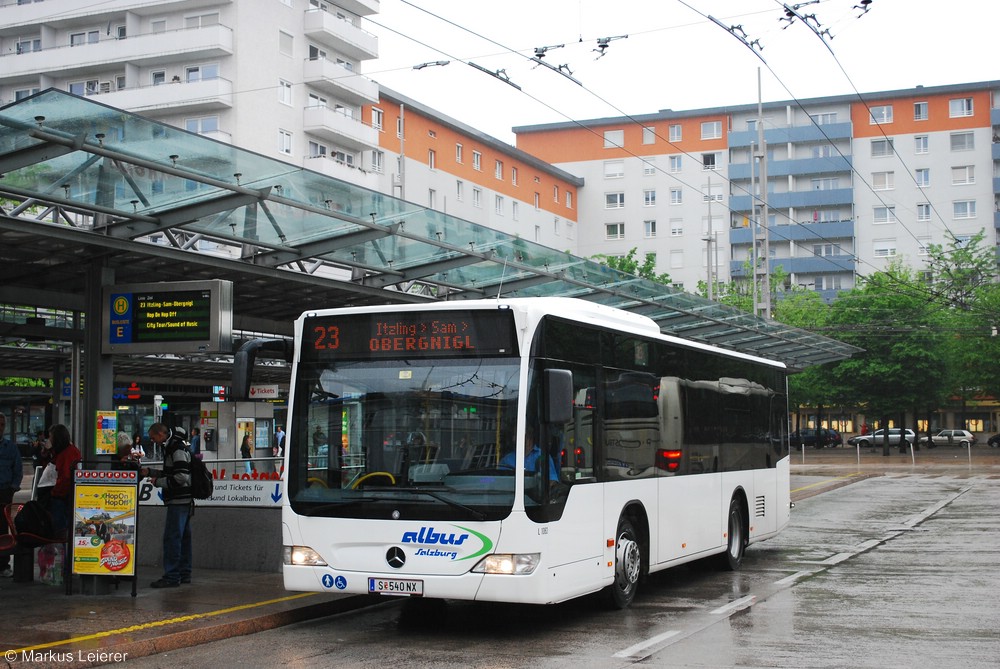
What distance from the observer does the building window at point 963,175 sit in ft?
294

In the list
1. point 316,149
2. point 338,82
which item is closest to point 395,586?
point 316,149

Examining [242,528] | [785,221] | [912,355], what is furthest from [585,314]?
[785,221]

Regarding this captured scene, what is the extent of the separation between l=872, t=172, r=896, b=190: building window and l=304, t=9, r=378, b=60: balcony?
1794 inches

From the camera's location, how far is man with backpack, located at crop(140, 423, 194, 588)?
12164 millimetres

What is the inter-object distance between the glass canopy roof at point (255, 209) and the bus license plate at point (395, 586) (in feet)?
17.2

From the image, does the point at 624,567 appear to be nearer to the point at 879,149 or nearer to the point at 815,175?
the point at 879,149

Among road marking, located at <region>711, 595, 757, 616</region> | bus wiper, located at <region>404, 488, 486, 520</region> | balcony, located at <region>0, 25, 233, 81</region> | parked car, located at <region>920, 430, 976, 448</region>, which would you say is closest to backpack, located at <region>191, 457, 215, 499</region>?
bus wiper, located at <region>404, 488, 486, 520</region>

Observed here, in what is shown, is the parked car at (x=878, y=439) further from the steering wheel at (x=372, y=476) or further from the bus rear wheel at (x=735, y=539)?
the steering wheel at (x=372, y=476)

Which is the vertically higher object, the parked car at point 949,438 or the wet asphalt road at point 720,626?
the parked car at point 949,438

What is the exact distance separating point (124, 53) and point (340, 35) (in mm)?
10435

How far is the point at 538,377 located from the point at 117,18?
52.9 meters

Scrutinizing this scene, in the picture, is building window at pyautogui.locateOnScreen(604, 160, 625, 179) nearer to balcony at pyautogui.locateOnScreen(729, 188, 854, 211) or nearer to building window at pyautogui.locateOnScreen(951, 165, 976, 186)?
balcony at pyautogui.locateOnScreen(729, 188, 854, 211)

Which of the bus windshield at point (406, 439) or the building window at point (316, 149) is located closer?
the bus windshield at point (406, 439)

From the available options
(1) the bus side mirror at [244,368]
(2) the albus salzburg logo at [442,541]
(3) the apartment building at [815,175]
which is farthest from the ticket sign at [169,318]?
(3) the apartment building at [815,175]
